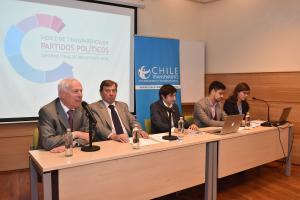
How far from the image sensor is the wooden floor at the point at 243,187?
→ 10.3ft

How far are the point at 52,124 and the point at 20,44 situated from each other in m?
1.97

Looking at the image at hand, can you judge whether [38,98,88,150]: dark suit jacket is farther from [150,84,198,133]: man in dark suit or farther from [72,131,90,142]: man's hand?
[150,84,198,133]: man in dark suit

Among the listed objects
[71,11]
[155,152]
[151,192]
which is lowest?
[151,192]

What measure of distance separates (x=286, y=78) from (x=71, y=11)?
354cm

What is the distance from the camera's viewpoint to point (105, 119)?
287 centimetres

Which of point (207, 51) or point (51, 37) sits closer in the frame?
point (51, 37)

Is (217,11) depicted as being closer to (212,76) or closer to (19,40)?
(212,76)

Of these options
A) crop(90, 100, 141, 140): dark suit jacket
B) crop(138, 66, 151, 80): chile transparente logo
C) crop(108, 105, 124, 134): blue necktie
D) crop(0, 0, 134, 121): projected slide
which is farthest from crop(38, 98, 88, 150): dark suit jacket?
crop(138, 66, 151, 80): chile transparente logo

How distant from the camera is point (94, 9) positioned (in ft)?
14.1

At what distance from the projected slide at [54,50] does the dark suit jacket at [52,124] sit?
1702 millimetres

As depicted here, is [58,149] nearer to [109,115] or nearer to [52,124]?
[52,124]

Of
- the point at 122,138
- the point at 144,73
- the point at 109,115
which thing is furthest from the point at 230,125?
the point at 144,73

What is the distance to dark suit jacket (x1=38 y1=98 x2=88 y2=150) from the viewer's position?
2.21m

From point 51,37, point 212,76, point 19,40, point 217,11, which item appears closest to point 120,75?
point 51,37
